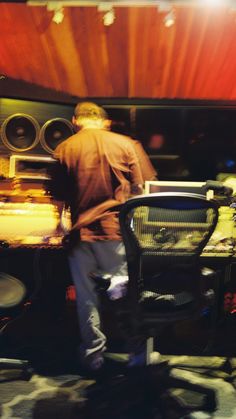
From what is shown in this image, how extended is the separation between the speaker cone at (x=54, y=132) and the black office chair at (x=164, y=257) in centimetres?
250

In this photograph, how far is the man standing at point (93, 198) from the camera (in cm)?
320

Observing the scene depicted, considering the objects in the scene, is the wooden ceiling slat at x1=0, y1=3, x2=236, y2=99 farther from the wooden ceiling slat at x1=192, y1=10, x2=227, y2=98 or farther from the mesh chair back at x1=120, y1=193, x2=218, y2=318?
the mesh chair back at x1=120, y1=193, x2=218, y2=318

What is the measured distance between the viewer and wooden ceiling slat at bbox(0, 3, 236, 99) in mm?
3791

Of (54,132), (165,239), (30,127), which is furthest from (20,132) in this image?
(165,239)

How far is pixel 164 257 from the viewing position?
2596mm

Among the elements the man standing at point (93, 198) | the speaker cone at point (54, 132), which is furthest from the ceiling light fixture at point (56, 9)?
the speaker cone at point (54, 132)

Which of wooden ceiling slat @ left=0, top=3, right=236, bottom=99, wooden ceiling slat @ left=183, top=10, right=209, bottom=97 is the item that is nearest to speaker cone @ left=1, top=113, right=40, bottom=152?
wooden ceiling slat @ left=0, top=3, right=236, bottom=99

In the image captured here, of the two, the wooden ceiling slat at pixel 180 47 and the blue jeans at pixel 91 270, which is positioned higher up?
the wooden ceiling slat at pixel 180 47

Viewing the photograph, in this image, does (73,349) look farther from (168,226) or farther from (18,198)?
(168,226)

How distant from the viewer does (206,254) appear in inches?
139

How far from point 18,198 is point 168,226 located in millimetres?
1899

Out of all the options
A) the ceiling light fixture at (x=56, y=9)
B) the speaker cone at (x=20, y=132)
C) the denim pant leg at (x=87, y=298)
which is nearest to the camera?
the ceiling light fixture at (x=56, y=9)

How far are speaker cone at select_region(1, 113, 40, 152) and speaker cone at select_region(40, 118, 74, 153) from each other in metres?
0.07

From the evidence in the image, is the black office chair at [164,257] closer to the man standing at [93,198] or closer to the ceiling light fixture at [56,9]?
the man standing at [93,198]
